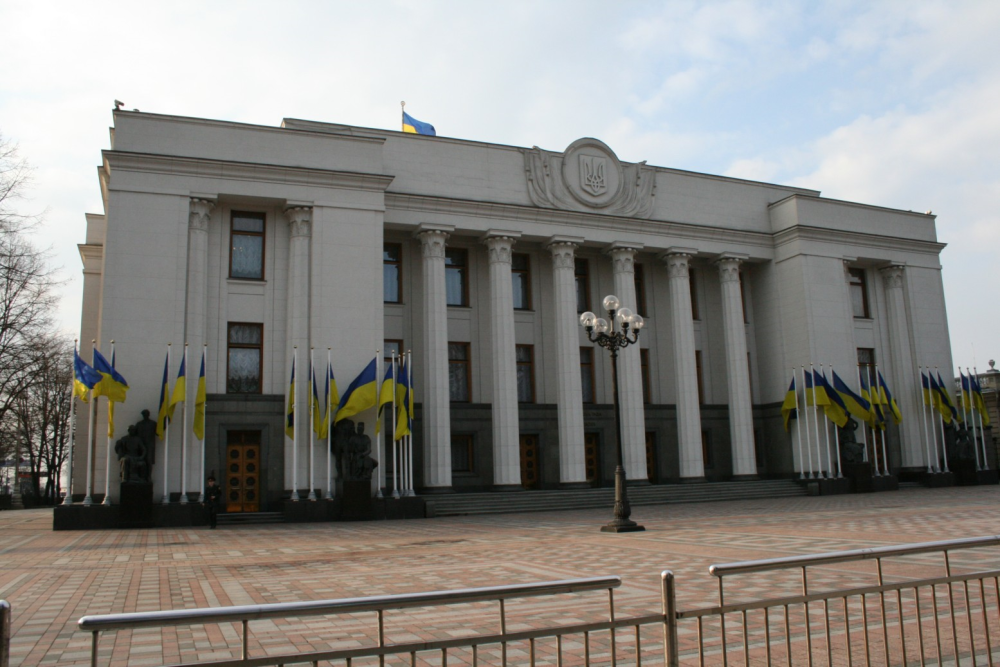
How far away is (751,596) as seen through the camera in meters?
8.61

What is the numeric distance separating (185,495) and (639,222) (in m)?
20.8

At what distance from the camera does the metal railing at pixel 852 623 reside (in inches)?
183

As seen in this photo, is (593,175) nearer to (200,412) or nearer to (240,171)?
(240,171)

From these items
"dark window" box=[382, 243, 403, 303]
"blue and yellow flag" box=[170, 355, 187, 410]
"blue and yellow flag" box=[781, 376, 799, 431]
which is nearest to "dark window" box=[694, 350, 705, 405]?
"blue and yellow flag" box=[781, 376, 799, 431]

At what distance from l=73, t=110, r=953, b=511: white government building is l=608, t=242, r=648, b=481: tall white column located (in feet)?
0.40

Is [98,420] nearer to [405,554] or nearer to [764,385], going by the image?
[405,554]

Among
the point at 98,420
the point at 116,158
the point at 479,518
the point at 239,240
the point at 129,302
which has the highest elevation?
the point at 116,158

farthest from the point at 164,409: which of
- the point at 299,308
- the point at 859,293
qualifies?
the point at 859,293

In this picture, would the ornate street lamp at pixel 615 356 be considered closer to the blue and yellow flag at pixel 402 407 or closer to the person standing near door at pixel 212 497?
the blue and yellow flag at pixel 402 407

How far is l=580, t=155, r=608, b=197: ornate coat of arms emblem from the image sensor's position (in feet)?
111

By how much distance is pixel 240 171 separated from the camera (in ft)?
90.4

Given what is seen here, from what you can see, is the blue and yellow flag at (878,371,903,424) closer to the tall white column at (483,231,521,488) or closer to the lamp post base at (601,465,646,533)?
the tall white column at (483,231,521,488)

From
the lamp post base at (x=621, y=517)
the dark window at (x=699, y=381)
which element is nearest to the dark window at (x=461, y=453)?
the dark window at (x=699, y=381)

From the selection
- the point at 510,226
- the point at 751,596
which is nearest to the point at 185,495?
the point at 510,226
